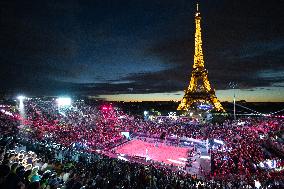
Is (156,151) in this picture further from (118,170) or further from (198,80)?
(198,80)

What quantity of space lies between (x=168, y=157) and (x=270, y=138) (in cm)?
1129

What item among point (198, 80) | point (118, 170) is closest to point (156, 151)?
point (118, 170)

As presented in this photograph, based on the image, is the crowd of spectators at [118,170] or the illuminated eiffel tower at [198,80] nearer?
the crowd of spectators at [118,170]

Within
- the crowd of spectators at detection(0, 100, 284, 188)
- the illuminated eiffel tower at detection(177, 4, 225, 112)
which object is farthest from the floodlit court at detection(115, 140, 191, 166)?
the illuminated eiffel tower at detection(177, 4, 225, 112)

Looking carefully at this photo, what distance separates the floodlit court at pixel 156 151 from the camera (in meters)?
24.2

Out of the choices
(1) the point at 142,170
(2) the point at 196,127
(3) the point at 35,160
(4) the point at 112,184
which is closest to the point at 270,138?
(2) the point at 196,127

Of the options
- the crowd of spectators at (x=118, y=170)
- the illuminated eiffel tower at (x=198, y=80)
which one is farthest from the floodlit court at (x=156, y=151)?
the illuminated eiffel tower at (x=198, y=80)

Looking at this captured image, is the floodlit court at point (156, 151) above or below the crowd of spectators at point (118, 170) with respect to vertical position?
below

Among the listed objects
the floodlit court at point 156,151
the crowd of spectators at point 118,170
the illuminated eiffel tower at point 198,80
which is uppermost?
the illuminated eiffel tower at point 198,80

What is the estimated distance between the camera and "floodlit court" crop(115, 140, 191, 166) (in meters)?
24.2

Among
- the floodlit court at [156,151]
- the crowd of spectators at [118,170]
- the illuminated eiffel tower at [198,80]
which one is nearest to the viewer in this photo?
the crowd of spectators at [118,170]

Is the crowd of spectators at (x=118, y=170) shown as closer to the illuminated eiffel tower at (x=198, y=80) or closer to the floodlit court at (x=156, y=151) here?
the floodlit court at (x=156, y=151)

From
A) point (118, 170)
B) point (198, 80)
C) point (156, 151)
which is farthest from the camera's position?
point (198, 80)

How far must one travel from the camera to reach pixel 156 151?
27750 mm
